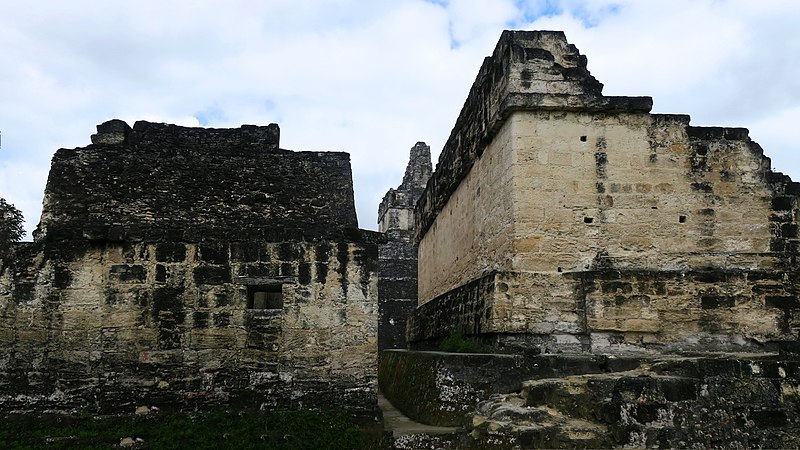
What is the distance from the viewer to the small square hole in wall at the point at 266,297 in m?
8.52

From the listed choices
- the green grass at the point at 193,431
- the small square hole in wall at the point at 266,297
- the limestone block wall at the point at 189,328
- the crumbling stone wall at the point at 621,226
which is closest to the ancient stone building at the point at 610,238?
the crumbling stone wall at the point at 621,226

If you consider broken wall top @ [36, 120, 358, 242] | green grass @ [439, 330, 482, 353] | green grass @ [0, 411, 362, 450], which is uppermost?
broken wall top @ [36, 120, 358, 242]

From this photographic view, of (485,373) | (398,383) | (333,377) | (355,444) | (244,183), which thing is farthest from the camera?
Result: (398,383)

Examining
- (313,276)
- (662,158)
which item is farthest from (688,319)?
(313,276)

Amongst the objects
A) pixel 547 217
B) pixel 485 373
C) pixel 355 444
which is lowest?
pixel 355 444

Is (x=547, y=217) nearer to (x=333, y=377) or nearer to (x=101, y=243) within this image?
(x=333, y=377)

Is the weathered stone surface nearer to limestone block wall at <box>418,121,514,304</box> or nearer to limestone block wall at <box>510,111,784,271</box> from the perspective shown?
limestone block wall at <box>510,111,784,271</box>

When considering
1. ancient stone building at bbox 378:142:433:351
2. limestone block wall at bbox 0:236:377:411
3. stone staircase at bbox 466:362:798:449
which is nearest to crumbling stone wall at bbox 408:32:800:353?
stone staircase at bbox 466:362:798:449

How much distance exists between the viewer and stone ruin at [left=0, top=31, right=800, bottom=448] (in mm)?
8133

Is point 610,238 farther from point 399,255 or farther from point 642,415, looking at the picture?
point 399,255

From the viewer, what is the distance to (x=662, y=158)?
11.1m

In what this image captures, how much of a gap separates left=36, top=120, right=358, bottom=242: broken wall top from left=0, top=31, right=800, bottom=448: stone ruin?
3 centimetres

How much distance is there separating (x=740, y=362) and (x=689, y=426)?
1.23 metres

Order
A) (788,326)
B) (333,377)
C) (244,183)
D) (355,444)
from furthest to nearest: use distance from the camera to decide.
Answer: (788,326)
(244,183)
(333,377)
(355,444)
